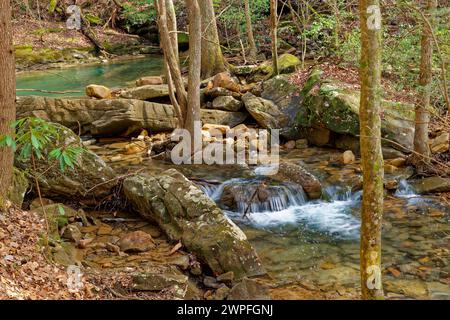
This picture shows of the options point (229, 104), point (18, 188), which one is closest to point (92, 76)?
point (229, 104)

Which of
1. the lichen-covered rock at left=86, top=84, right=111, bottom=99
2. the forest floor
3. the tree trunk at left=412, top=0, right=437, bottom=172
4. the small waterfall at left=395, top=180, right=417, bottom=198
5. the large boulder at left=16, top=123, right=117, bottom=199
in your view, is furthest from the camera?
the lichen-covered rock at left=86, top=84, right=111, bottom=99

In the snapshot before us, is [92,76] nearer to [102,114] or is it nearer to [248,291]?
[102,114]

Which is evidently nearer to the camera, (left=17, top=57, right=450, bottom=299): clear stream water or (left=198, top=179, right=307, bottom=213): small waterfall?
(left=17, top=57, right=450, bottom=299): clear stream water

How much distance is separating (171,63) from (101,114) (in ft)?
8.66

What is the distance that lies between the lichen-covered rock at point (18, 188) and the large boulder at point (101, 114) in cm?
489

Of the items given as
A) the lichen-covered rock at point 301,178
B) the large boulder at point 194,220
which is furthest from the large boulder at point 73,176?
the lichen-covered rock at point 301,178

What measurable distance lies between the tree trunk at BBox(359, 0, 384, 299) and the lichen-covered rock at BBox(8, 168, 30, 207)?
4.32 metres

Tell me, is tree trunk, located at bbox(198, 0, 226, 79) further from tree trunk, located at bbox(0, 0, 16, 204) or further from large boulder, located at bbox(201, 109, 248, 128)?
tree trunk, located at bbox(0, 0, 16, 204)

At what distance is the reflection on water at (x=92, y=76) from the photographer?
54.4 feet

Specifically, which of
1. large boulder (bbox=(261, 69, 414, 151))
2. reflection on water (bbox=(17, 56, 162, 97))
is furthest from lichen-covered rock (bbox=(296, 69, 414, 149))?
reflection on water (bbox=(17, 56, 162, 97))

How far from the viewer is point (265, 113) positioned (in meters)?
11.6

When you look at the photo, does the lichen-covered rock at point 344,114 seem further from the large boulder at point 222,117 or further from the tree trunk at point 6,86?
the tree trunk at point 6,86

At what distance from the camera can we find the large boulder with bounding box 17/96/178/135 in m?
11.2

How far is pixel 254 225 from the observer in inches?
295
